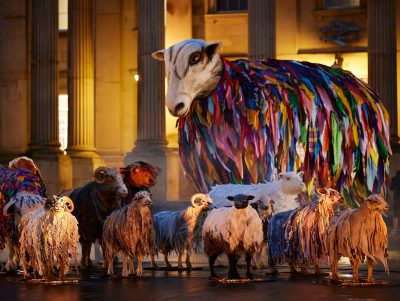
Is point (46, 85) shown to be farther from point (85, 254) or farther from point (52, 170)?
point (85, 254)

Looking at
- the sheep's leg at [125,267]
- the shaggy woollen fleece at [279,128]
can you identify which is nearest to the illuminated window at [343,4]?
the sheep's leg at [125,267]

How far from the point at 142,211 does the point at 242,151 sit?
3.53 metres

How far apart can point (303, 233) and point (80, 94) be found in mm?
27346

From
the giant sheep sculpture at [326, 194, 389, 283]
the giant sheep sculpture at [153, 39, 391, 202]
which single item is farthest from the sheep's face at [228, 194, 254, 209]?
the giant sheep sculpture at [326, 194, 389, 283]

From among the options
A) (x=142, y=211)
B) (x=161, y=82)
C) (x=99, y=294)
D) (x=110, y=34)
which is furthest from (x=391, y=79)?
(x=99, y=294)

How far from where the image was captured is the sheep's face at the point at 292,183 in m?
23.5

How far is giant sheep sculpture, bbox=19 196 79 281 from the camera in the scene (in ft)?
73.1

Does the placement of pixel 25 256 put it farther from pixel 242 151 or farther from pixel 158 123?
pixel 158 123

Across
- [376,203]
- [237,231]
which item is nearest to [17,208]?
[237,231]

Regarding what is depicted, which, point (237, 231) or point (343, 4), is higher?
point (343, 4)

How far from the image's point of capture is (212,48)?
2125 centimetres

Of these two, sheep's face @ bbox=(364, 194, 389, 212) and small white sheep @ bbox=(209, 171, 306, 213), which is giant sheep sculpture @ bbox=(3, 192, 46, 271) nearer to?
small white sheep @ bbox=(209, 171, 306, 213)

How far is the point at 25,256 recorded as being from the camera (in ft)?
75.6

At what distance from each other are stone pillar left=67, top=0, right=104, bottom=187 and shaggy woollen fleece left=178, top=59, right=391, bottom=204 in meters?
27.7
